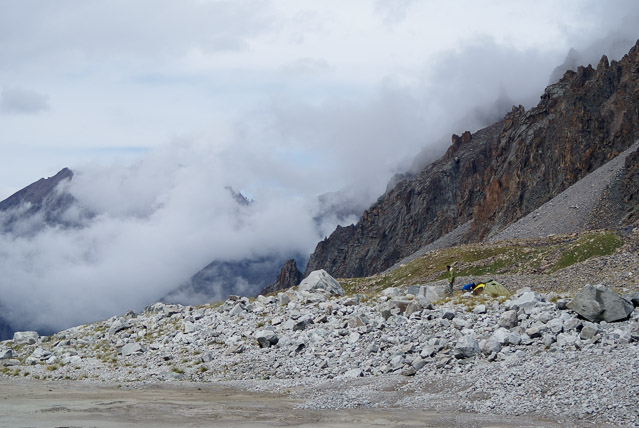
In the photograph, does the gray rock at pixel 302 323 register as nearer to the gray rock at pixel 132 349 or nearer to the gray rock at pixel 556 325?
the gray rock at pixel 132 349

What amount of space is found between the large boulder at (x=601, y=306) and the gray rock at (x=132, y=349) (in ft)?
71.1

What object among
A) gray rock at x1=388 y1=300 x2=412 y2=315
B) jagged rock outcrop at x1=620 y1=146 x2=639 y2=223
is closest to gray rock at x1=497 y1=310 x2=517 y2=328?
gray rock at x1=388 y1=300 x2=412 y2=315

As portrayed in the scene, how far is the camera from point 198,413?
17062mm

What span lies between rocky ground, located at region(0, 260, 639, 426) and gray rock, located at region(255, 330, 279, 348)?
0.05 meters

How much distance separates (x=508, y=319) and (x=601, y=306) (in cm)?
349

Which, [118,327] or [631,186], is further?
[631,186]

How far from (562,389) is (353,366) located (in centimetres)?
888

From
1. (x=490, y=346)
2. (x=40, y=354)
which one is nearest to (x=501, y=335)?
(x=490, y=346)

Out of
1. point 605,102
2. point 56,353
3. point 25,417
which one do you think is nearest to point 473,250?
point 56,353

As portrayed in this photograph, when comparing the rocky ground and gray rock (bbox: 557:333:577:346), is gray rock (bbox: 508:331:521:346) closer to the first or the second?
the rocky ground

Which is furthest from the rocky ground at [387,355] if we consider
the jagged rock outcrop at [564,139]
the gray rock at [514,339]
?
the jagged rock outcrop at [564,139]

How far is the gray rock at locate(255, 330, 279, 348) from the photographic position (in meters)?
28.0

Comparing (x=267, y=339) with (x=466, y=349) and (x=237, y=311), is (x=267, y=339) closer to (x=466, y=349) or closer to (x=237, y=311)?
(x=237, y=311)

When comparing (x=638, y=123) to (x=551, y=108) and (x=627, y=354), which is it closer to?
(x=551, y=108)
